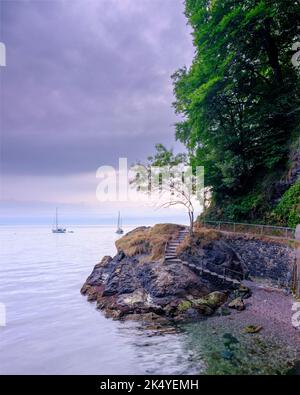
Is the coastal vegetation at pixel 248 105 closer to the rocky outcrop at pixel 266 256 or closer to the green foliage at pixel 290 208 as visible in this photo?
the green foliage at pixel 290 208

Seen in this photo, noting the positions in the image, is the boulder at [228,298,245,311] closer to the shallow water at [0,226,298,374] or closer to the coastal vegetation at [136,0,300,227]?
the shallow water at [0,226,298,374]

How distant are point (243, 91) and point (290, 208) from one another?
1249 cm

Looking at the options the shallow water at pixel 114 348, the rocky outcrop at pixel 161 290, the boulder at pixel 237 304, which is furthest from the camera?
the rocky outcrop at pixel 161 290

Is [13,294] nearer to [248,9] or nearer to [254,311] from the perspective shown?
[254,311]

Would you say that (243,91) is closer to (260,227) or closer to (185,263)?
(260,227)

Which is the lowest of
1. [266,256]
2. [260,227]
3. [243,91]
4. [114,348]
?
[114,348]

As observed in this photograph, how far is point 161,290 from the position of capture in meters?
16.7

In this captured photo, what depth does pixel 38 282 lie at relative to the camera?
30.5 meters

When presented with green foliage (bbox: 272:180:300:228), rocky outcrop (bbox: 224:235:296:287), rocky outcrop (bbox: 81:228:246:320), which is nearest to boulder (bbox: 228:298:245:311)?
rocky outcrop (bbox: 81:228:246:320)

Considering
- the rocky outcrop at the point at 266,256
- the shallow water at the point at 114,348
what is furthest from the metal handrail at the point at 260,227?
the shallow water at the point at 114,348

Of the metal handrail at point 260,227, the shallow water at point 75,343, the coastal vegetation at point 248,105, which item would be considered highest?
the coastal vegetation at point 248,105

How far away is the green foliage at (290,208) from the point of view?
16.6 m

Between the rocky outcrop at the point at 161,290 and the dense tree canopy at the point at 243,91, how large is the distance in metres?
7.38

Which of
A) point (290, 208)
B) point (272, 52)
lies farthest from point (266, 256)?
point (272, 52)
